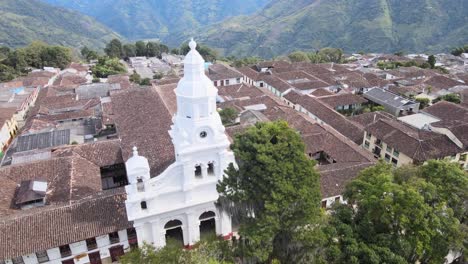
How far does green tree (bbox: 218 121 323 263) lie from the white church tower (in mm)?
3957

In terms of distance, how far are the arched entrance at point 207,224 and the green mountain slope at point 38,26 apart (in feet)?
491

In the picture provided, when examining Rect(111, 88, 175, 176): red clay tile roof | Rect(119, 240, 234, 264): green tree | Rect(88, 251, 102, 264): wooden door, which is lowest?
Rect(88, 251, 102, 264): wooden door

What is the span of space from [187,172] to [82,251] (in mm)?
9297

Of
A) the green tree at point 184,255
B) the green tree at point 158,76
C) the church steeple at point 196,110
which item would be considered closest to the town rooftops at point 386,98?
the church steeple at point 196,110

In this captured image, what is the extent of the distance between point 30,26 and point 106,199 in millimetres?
170742

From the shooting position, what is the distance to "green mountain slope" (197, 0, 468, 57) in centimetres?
14812

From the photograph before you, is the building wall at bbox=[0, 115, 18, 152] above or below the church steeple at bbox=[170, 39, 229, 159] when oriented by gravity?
below

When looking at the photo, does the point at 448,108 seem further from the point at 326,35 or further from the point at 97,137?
the point at 326,35

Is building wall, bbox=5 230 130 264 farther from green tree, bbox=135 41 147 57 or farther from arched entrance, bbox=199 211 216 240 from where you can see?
green tree, bbox=135 41 147 57

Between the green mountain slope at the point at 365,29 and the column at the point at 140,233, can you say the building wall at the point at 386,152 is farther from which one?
the green mountain slope at the point at 365,29

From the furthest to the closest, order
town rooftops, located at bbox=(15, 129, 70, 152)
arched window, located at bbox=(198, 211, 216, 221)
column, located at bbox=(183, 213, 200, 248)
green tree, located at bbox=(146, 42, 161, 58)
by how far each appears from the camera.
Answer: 1. green tree, located at bbox=(146, 42, 161, 58)
2. town rooftops, located at bbox=(15, 129, 70, 152)
3. arched window, located at bbox=(198, 211, 216, 221)
4. column, located at bbox=(183, 213, 200, 248)

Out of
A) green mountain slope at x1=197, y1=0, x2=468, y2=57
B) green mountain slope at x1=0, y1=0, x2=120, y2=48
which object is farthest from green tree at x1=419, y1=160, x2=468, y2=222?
green mountain slope at x1=0, y1=0, x2=120, y2=48

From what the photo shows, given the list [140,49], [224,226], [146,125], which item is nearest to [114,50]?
[140,49]

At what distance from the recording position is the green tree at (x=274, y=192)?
17766mm
